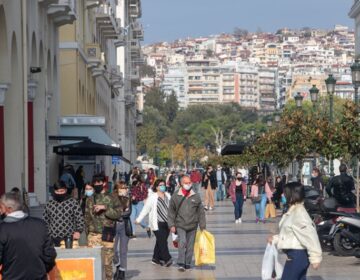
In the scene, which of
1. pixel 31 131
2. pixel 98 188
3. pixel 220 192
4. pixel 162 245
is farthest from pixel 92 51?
pixel 98 188

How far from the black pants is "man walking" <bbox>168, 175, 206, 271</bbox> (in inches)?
34.2

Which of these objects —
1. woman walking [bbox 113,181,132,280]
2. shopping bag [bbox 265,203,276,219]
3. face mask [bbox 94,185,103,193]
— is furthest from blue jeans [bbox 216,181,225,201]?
face mask [bbox 94,185,103,193]

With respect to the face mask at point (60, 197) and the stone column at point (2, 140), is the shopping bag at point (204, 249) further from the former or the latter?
the stone column at point (2, 140)

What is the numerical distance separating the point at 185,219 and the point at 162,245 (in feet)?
3.82

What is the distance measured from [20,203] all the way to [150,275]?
9.22 metres

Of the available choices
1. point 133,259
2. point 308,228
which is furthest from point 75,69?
Result: point 308,228

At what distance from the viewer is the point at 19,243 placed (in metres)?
11.9

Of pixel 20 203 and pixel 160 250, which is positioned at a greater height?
pixel 20 203

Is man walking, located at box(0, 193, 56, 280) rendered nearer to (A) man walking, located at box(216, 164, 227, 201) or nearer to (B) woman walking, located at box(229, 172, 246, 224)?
(B) woman walking, located at box(229, 172, 246, 224)

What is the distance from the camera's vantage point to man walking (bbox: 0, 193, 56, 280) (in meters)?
11.9

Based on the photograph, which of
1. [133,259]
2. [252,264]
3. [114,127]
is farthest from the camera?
[114,127]

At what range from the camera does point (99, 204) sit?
18766mm

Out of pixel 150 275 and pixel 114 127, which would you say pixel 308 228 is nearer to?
pixel 150 275

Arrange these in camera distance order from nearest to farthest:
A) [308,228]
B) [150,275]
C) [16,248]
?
[16,248] < [308,228] < [150,275]
